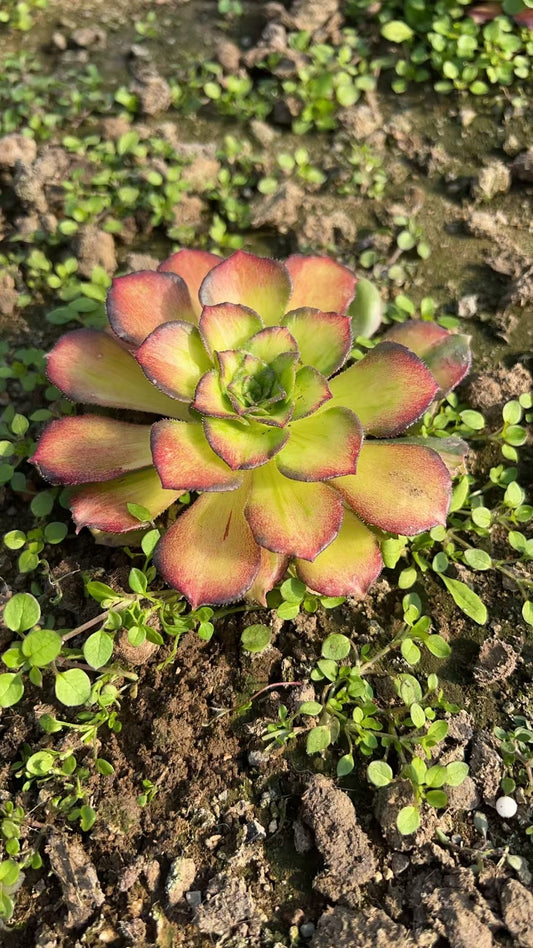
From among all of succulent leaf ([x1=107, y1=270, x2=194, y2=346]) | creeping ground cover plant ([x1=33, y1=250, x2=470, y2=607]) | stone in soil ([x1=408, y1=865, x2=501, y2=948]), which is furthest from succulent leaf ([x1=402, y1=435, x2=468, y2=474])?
stone in soil ([x1=408, y1=865, x2=501, y2=948])

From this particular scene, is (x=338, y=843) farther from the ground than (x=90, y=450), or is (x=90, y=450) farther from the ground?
(x=90, y=450)

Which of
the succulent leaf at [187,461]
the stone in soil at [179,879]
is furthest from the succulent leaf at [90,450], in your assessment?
the stone in soil at [179,879]

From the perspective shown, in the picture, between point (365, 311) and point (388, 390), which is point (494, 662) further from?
point (365, 311)

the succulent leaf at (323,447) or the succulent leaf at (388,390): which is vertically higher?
the succulent leaf at (388,390)

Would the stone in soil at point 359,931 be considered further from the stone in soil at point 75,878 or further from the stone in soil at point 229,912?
the stone in soil at point 75,878

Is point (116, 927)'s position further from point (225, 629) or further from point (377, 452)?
point (377, 452)

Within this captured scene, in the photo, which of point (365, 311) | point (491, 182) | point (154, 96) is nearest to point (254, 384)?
point (365, 311)
